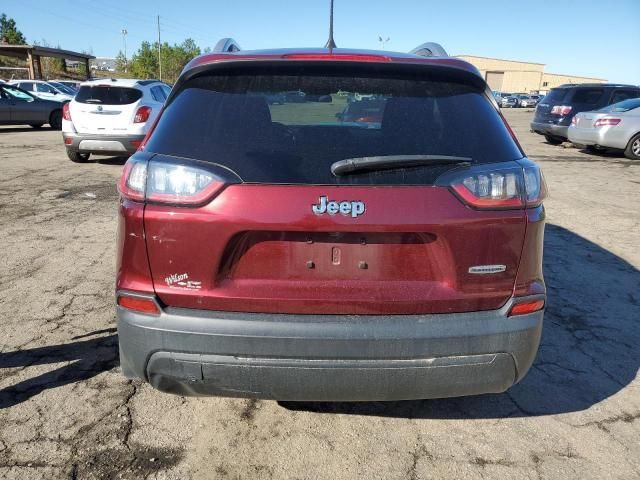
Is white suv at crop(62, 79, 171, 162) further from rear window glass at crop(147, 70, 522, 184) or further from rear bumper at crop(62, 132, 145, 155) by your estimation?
rear window glass at crop(147, 70, 522, 184)

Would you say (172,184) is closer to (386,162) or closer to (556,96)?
(386,162)

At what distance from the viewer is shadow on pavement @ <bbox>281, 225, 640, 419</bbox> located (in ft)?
9.04

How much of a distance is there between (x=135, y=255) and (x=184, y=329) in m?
0.37

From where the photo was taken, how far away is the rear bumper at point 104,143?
9773mm

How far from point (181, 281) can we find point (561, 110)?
15523 millimetres

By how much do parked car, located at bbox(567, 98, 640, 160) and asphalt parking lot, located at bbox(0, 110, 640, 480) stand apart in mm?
9992

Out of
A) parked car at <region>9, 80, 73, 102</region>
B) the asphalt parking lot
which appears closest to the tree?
parked car at <region>9, 80, 73, 102</region>

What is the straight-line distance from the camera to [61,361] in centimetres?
309

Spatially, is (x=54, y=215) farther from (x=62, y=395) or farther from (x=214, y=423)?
(x=214, y=423)

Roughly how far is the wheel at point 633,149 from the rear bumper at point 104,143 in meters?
11.7

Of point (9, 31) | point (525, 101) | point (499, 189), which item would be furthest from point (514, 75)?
point (499, 189)

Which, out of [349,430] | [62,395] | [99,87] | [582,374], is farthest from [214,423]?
[99,87]

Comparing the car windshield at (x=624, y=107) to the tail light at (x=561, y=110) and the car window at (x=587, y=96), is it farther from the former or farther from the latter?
the tail light at (x=561, y=110)

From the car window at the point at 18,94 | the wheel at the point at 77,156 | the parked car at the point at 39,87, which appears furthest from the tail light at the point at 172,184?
the parked car at the point at 39,87
